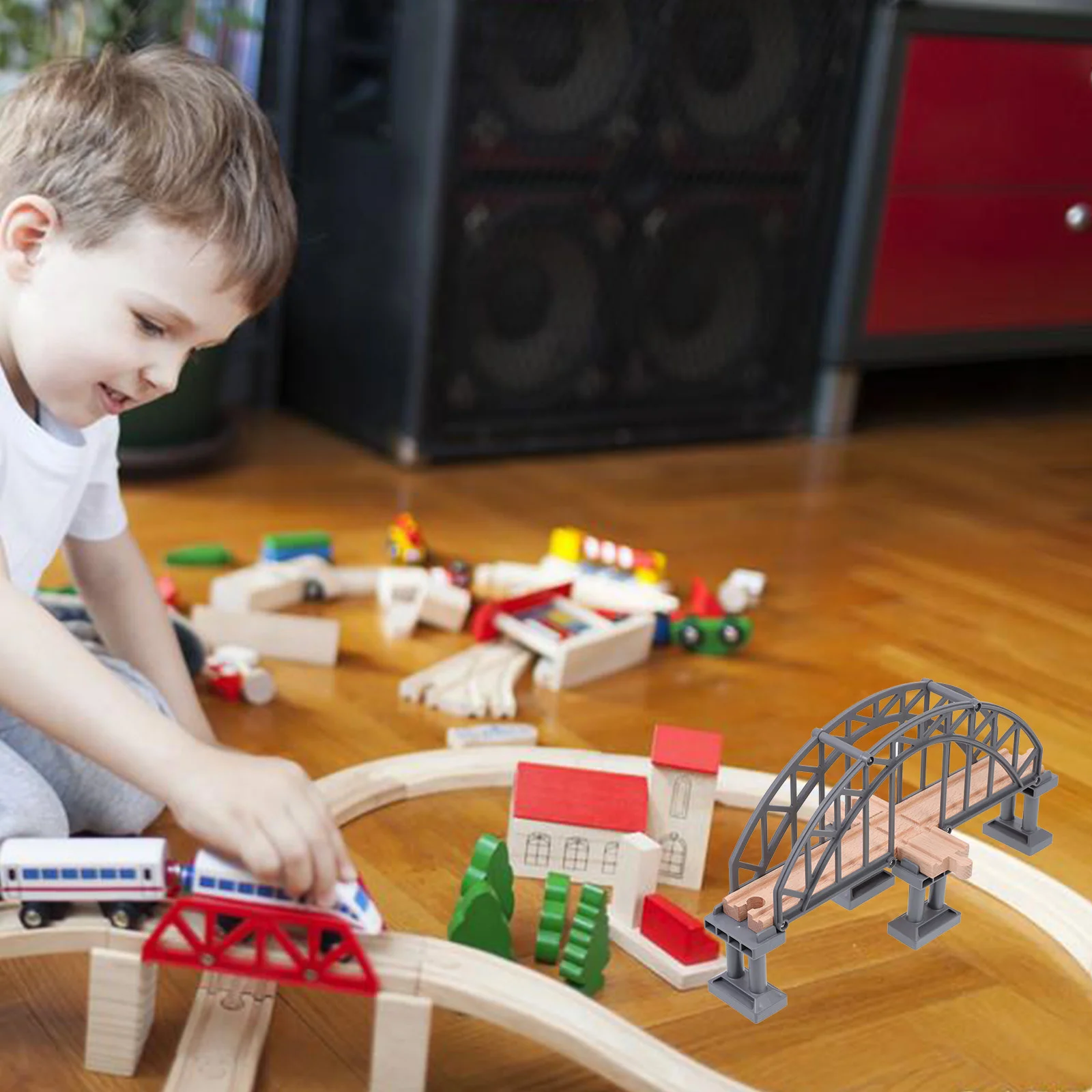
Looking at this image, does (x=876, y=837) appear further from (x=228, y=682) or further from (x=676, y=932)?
(x=228, y=682)

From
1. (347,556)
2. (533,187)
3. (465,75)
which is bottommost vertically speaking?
(347,556)

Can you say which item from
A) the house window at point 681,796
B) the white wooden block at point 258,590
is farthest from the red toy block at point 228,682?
the house window at point 681,796

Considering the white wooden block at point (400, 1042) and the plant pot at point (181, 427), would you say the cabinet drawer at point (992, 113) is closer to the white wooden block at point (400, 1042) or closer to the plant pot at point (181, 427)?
the plant pot at point (181, 427)

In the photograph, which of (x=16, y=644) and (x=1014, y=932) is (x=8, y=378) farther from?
(x=1014, y=932)

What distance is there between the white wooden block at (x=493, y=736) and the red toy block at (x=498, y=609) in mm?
195

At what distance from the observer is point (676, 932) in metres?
0.90

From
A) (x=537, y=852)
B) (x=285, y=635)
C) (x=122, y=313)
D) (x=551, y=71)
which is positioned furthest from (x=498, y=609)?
(x=551, y=71)

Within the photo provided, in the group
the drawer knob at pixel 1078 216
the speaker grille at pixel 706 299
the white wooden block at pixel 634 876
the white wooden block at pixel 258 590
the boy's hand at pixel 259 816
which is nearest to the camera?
the boy's hand at pixel 259 816

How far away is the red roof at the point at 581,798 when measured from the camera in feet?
3.20

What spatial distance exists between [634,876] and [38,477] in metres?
0.42

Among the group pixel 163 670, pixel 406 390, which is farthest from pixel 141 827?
pixel 406 390

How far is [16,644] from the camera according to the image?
74 cm

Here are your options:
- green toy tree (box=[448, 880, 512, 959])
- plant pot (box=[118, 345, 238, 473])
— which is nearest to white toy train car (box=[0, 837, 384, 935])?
green toy tree (box=[448, 880, 512, 959])

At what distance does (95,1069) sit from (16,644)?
0.22 m
